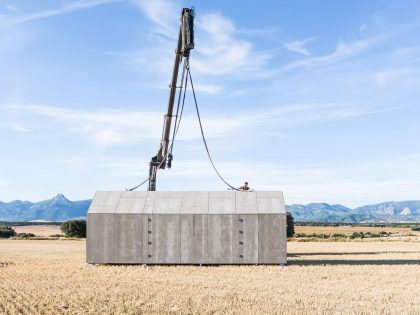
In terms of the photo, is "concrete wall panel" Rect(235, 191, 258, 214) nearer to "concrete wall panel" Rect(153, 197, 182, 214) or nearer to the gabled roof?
the gabled roof

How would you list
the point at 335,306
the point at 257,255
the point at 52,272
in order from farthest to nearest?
the point at 257,255
the point at 52,272
the point at 335,306

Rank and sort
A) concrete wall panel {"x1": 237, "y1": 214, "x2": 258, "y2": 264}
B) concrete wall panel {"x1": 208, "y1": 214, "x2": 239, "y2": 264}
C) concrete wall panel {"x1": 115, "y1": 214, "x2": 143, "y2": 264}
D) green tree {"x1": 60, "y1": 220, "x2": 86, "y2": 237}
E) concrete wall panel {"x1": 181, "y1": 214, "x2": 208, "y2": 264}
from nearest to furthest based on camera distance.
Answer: concrete wall panel {"x1": 237, "y1": 214, "x2": 258, "y2": 264}, concrete wall panel {"x1": 208, "y1": 214, "x2": 239, "y2": 264}, concrete wall panel {"x1": 181, "y1": 214, "x2": 208, "y2": 264}, concrete wall panel {"x1": 115, "y1": 214, "x2": 143, "y2": 264}, green tree {"x1": 60, "y1": 220, "x2": 86, "y2": 237}

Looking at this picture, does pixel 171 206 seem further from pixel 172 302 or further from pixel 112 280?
pixel 172 302

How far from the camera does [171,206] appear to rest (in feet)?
120

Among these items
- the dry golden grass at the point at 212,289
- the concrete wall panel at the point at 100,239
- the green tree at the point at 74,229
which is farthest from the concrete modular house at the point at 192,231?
the green tree at the point at 74,229

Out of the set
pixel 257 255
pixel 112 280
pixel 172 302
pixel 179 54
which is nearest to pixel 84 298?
pixel 172 302

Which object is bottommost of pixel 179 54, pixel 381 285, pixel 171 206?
pixel 381 285

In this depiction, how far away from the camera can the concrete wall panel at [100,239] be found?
119 ft

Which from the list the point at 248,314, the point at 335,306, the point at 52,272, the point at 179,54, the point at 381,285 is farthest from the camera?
the point at 179,54

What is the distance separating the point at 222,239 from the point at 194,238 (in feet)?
5.61

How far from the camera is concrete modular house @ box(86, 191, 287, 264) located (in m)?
35.6

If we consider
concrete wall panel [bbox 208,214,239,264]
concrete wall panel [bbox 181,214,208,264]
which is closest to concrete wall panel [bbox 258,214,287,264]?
concrete wall panel [bbox 208,214,239,264]

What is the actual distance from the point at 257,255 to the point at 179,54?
1390cm

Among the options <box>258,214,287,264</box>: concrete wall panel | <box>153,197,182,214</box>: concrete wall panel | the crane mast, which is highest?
the crane mast
